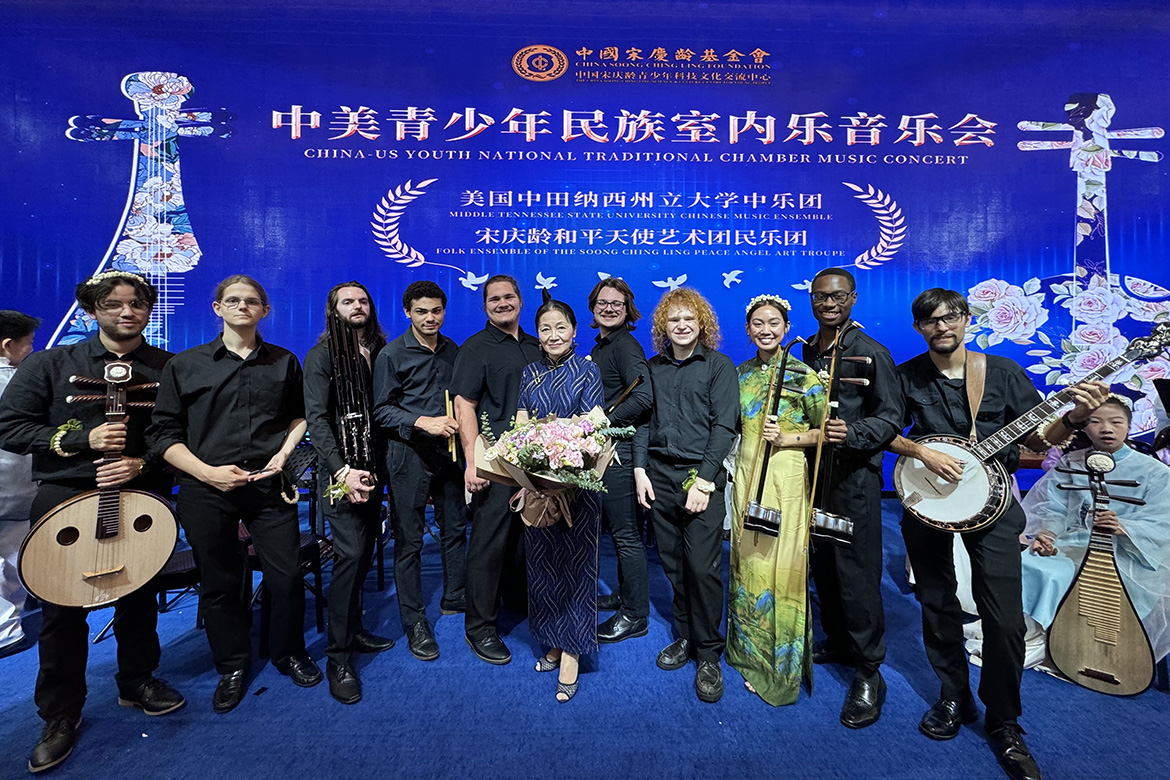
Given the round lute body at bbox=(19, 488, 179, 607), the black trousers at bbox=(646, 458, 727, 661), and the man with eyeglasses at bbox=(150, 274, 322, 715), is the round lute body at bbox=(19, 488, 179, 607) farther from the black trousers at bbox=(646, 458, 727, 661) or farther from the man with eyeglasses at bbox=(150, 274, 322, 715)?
the black trousers at bbox=(646, 458, 727, 661)

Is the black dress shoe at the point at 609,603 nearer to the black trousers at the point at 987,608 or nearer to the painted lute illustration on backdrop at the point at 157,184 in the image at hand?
the black trousers at the point at 987,608

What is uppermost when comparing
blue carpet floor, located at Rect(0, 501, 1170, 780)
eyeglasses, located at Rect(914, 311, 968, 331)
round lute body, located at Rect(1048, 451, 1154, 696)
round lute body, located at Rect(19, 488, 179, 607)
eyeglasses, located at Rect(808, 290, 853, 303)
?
eyeglasses, located at Rect(808, 290, 853, 303)

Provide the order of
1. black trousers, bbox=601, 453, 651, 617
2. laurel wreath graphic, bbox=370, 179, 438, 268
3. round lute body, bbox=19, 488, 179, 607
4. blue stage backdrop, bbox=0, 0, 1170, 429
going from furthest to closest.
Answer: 1. laurel wreath graphic, bbox=370, 179, 438, 268
2. blue stage backdrop, bbox=0, 0, 1170, 429
3. black trousers, bbox=601, 453, 651, 617
4. round lute body, bbox=19, 488, 179, 607

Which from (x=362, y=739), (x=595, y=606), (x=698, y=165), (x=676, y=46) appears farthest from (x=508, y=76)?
(x=362, y=739)

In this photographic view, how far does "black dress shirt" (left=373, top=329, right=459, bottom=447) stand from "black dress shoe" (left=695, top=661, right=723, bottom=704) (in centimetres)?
211

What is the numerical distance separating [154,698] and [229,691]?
14.6 inches

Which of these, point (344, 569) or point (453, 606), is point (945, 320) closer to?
point (344, 569)

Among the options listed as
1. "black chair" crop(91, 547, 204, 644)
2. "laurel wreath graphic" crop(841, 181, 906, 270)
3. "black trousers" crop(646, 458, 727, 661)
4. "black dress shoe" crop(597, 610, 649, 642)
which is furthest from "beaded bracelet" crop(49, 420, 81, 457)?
"laurel wreath graphic" crop(841, 181, 906, 270)

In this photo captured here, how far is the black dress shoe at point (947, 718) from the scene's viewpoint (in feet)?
8.38

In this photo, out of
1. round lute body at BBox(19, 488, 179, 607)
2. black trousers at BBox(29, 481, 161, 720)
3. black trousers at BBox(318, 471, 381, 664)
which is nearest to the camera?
round lute body at BBox(19, 488, 179, 607)

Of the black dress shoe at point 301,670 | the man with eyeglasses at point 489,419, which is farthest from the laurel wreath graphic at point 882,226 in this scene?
the black dress shoe at point 301,670

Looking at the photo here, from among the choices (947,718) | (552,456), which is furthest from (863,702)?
(552,456)

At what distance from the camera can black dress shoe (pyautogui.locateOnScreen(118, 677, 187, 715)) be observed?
277 cm

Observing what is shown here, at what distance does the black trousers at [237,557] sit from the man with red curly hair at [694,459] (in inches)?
80.4
